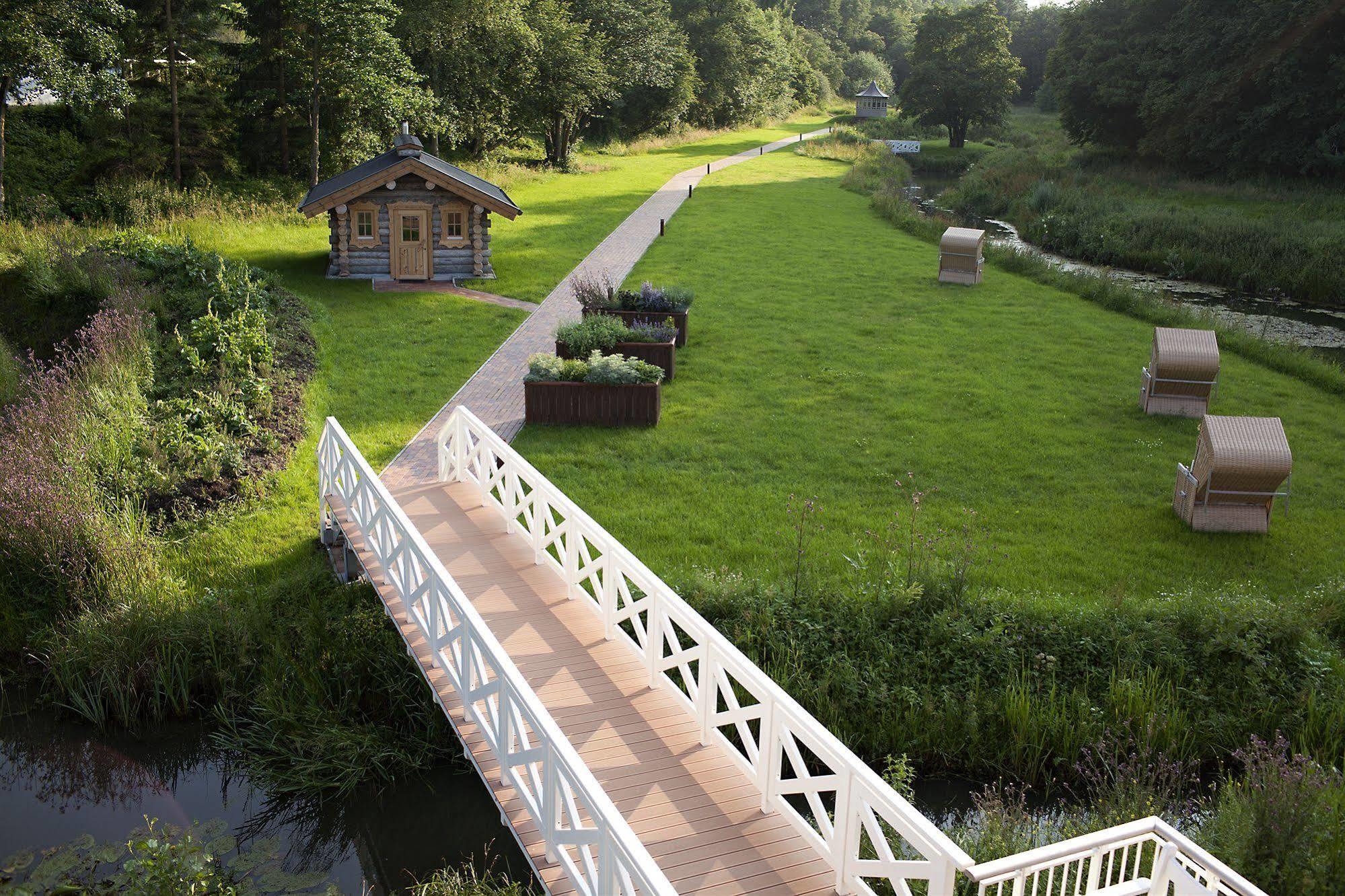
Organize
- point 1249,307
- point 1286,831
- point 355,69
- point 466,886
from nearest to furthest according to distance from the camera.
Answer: point 1286,831 → point 466,886 → point 1249,307 → point 355,69

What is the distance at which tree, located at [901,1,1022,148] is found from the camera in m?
62.1

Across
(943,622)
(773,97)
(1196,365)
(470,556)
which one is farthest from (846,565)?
(773,97)

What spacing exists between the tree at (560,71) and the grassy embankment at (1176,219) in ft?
52.0

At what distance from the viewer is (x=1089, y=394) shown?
54.7 feet

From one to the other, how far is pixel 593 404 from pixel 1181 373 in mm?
8746

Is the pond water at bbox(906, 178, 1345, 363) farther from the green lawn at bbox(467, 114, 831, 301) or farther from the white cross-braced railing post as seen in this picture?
the white cross-braced railing post

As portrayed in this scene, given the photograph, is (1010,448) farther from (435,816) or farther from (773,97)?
(773,97)

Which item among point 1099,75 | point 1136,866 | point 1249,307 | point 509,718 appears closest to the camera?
point 1136,866

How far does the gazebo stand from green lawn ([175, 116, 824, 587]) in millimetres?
53276

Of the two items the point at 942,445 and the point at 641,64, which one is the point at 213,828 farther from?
the point at 641,64

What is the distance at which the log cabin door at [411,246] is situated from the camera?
883 inches

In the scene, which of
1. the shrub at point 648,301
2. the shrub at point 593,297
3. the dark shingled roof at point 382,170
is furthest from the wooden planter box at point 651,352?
the dark shingled roof at point 382,170

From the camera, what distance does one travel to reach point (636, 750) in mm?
7066

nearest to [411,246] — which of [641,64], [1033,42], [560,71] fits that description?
[560,71]
